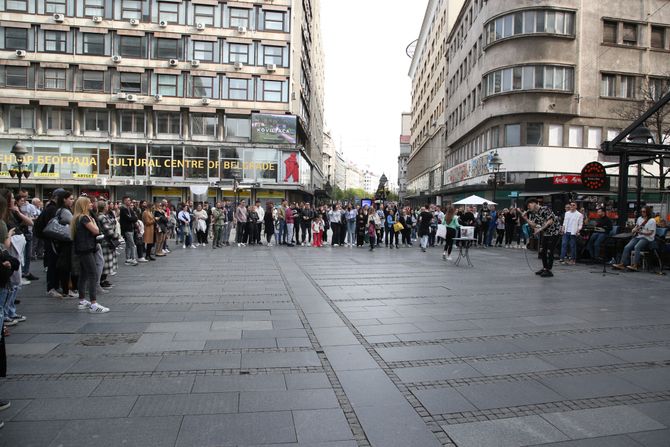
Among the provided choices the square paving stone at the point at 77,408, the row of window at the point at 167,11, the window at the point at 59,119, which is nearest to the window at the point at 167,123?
the window at the point at 59,119

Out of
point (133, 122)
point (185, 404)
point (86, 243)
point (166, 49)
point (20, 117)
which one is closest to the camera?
point (185, 404)

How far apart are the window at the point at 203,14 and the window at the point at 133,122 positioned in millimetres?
9262

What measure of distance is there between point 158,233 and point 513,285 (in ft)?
36.7

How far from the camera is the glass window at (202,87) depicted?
43.6 metres

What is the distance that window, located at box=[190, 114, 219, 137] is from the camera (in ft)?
145

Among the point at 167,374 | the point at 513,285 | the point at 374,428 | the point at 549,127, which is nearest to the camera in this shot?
the point at 374,428

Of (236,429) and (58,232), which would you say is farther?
(58,232)

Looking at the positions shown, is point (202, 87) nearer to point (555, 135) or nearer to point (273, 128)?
point (273, 128)

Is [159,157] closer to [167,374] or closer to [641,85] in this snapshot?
[641,85]

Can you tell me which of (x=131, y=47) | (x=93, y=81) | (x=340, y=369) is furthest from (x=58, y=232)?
(x=131, y=47)

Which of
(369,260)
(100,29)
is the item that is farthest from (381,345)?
(100,29)

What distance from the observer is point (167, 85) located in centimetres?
4344

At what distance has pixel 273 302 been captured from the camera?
9016 millimetres

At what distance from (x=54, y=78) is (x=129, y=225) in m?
35.2
